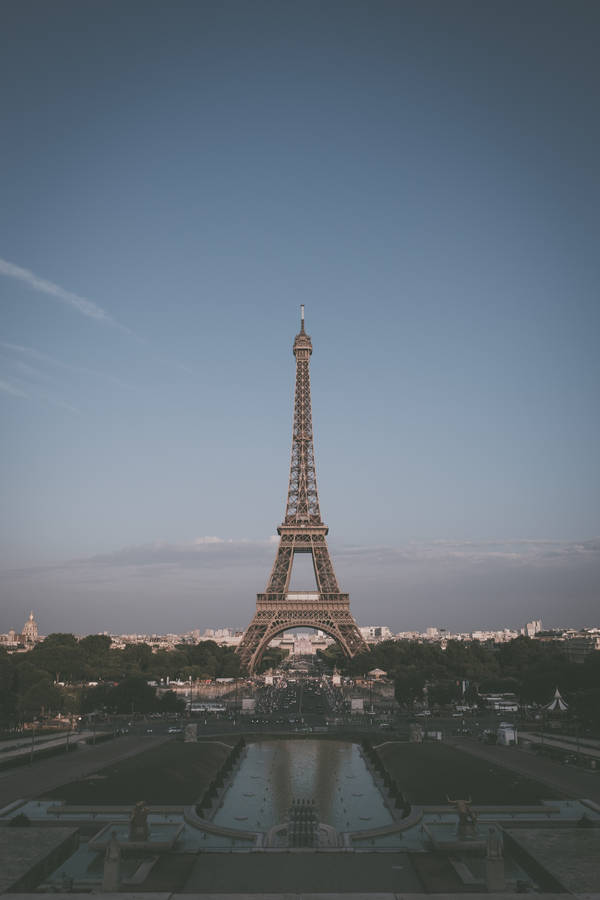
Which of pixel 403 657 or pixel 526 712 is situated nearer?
pixel 526 712

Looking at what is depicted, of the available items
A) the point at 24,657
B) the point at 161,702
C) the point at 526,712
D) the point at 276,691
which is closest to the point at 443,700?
the point at 526,712

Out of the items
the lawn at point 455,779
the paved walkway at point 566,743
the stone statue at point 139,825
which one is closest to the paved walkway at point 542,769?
the lawn at point 455,779

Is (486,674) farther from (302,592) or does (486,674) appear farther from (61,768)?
(61,768)

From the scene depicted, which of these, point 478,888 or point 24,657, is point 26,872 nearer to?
point 478,888

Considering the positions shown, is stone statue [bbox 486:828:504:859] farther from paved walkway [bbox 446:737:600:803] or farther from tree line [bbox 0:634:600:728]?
tree line [bbox 0:634:600:728]

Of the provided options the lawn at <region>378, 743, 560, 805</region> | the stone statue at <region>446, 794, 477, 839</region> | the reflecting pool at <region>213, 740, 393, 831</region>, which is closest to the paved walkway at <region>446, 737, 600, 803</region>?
the lawn at <region>378, 743, 560, 805</region>

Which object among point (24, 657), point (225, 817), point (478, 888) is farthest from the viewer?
point (24, 657)
